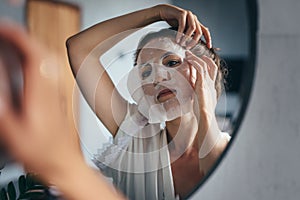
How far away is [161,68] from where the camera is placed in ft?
2.60

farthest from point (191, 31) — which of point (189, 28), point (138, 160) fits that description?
point (138, 160)

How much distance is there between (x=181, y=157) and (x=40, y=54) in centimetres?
33

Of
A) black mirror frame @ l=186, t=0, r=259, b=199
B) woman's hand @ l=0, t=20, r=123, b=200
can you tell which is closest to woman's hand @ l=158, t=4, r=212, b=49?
black mirror frame @ l=186, t=0, r=259, b=199

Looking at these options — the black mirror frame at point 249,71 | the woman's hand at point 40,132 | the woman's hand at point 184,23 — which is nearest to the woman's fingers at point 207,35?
the woman's hand at point 184,23

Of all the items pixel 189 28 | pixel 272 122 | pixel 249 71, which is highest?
pixel 189 28

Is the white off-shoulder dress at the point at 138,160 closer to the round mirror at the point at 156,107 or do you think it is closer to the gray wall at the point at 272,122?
the round mirror at the point at 156,107

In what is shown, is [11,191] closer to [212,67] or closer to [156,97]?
[156,97]

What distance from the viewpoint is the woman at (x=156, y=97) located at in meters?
0.77

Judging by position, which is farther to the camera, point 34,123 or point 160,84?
point 160,84

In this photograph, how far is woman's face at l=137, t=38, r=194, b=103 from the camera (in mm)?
791

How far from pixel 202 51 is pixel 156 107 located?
0.12 m

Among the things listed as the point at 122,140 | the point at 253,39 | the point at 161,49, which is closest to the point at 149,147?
the point at 122,140

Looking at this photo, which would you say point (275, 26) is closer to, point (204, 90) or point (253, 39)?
point (253, 39)

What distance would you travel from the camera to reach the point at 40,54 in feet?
1.94
